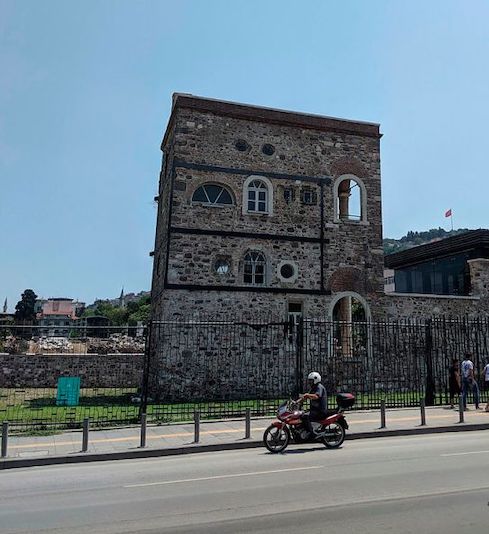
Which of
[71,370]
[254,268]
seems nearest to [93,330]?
[71,370]

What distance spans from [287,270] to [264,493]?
1620 centimetres

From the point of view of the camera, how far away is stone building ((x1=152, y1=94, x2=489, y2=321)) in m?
21.7

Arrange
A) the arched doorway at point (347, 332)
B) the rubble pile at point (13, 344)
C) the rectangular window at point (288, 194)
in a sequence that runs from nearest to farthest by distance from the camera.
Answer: the arched doorway at point (347, 332) → the rectangular window at point (288, 194) → the rubble pile at point (13, 344)

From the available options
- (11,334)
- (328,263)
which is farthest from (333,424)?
(11,334)

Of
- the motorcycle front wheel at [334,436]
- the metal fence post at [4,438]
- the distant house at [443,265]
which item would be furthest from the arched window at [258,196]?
the metal fence post at [4,438]

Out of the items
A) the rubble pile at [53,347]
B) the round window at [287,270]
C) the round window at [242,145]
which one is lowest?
the rubble pile at [53,347]

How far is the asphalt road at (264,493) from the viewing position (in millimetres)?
5543

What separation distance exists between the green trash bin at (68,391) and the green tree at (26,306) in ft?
85.5

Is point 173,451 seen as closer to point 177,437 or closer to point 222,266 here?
point 177,437

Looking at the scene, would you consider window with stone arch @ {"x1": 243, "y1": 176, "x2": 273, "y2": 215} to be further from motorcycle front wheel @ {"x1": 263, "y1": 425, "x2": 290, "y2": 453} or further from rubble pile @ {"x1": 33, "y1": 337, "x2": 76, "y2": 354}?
rubble pile @ {"x1": 33, "y1": 337, "x2": 76, "y2": 354}

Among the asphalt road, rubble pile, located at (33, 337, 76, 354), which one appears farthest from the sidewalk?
rubble pile, located at (33, 337, 76, 354)

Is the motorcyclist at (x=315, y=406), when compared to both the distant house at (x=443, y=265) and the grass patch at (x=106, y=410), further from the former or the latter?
the distant house at (x=443, y=265)

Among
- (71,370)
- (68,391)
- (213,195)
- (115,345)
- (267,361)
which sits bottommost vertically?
(68,391)

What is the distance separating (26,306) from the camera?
48031 mm
